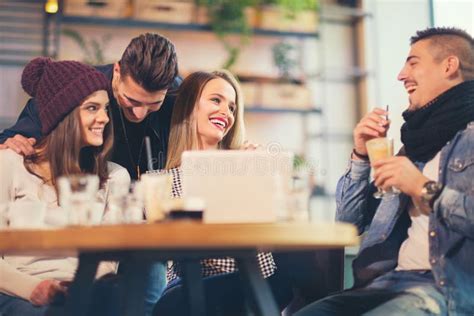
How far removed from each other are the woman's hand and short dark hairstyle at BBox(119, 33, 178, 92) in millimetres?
977

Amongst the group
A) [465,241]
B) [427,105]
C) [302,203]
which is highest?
[427,105]

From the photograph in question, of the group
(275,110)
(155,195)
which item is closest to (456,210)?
(155,195)

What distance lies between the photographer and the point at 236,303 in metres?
2.35

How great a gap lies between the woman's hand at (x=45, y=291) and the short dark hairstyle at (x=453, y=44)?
145 cm

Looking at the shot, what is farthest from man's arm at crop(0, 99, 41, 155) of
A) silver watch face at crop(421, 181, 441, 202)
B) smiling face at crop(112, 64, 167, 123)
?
silver watch face at crop(421, 181, 441, 202)

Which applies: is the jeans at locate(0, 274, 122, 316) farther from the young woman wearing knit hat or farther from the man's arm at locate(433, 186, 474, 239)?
the man's arm at locate(433, 186, 474, 239)

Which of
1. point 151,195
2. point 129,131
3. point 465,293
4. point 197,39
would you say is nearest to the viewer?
point 151,195

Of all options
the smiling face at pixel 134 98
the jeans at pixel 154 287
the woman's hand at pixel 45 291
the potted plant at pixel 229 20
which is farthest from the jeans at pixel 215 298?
the potted plant at pixel 229 20

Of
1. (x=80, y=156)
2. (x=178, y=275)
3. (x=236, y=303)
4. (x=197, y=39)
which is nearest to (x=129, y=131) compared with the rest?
(x=80, y=156)

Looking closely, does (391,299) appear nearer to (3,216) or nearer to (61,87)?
(3,216)

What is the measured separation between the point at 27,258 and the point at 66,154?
1.21 feet

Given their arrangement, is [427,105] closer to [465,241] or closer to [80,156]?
[465,241]

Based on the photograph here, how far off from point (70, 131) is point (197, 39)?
3.01 m

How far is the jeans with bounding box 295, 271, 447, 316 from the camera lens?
1.91 meters
